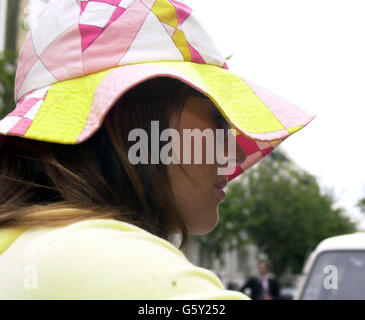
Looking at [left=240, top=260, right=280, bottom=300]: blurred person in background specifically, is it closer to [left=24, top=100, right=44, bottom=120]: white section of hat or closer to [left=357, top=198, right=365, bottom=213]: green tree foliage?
[left=24, top=100, right=44, bottom=120]: white section of hat

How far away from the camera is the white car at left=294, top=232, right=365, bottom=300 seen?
11.9 feet

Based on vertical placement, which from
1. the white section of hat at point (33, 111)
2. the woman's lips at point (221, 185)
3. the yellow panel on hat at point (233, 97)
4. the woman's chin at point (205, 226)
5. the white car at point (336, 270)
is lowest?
the white car at point (336, 270)

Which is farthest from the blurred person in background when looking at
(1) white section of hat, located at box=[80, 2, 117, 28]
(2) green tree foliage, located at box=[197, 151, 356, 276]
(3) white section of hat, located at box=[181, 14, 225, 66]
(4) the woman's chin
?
(2) green tree foliage, located at box=[197, 151, 356, 276]

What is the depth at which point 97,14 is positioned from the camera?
3.73 ft

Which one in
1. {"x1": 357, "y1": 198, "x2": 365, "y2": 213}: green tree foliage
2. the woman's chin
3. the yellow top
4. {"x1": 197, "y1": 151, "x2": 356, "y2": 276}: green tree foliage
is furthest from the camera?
{"x1": 197, "y1": 151, "x2": 356, "y2": 276}: green tree foliage

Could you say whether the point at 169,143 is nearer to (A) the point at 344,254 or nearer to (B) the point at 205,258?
(A) the point at 344,254

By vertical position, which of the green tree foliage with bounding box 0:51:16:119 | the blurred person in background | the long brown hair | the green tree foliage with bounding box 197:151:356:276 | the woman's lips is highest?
the long brown hair

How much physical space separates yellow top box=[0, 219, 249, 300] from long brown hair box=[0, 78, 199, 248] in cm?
12

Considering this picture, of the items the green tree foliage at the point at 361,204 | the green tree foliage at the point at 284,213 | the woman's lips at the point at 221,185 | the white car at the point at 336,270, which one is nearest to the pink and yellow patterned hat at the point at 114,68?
the woman's lips at the point at 221,185

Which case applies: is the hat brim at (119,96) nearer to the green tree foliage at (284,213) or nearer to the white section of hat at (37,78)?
the white section of hat at (37,78)

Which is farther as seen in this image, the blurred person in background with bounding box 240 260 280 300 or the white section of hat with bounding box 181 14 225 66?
the blurred person in background with bounding box 240 260 280 300

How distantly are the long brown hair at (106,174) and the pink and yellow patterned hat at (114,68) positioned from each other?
0.19ft

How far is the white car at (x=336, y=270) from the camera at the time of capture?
362 cm

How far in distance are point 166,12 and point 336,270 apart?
3063 millimetres
